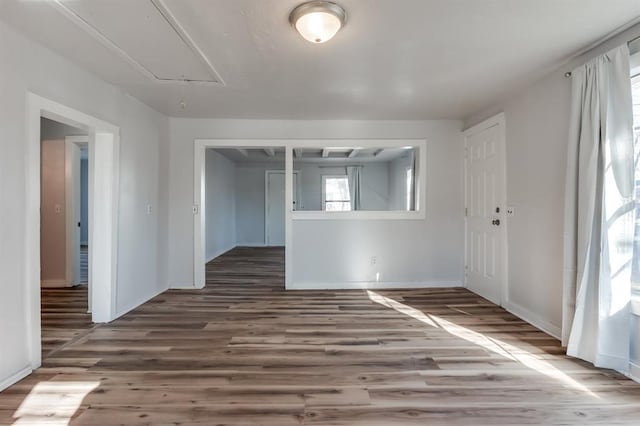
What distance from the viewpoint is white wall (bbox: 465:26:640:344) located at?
275 centimetres

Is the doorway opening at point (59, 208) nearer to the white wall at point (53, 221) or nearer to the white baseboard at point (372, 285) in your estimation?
the white wall at point (53, 221)

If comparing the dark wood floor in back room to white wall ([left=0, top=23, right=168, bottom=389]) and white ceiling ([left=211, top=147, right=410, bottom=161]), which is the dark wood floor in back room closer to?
white wall ([left=0, top=23, right=168, bottom=389])

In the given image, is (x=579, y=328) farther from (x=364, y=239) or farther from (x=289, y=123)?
(x=289, y=123)

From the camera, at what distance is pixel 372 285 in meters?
4.43

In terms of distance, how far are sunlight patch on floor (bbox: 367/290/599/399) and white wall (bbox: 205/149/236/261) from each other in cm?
422

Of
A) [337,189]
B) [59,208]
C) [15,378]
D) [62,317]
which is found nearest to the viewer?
[15,378]

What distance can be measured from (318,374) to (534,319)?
225cm

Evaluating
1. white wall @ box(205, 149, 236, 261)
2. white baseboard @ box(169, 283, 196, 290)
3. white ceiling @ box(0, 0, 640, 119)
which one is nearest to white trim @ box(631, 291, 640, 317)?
white ceiling @ box(0, 0, 640, 119)

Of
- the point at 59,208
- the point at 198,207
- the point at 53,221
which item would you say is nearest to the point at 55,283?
the point at 53,221

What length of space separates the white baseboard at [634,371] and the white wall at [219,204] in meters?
5.99

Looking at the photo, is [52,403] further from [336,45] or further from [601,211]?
[601,211]

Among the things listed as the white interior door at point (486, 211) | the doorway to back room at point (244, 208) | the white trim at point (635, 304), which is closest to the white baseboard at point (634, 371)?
the white trim at point (635, 304)

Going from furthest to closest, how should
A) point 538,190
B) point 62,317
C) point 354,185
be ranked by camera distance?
point 354,185 → point 62,317 → point 538,190

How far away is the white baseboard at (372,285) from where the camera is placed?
14.4ft
